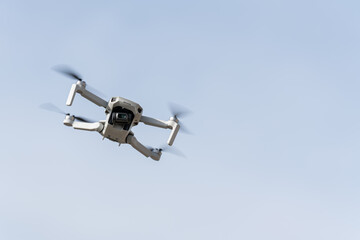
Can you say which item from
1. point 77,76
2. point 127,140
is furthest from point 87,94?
point 127,140

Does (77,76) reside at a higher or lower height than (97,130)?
higher

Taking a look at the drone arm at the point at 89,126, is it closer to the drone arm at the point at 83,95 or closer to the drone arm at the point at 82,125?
the drone arm at the point at 82,125

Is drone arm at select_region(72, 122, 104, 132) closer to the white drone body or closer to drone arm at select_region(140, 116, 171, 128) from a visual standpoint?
the white drone body

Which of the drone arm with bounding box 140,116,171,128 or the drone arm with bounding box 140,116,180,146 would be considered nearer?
the drone arm with bounding box 140,116,180,146

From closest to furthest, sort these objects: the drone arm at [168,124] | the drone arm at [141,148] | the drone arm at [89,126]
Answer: the drone arm at [89,126] → the drone arm at [141,148] → the drone arm at [168,124]

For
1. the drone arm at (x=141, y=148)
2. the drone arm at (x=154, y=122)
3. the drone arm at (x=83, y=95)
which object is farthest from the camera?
the drone arm at (x=154, y=122)

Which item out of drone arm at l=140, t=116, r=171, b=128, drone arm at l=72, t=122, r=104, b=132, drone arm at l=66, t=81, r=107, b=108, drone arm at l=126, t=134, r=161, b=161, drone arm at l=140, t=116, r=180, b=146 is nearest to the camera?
drone arm at l=66, t=81, r=107, b=108

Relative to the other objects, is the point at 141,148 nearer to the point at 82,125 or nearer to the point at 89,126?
the point at 89,126

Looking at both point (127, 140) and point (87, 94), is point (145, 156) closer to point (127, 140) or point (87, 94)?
point (127, 140)
